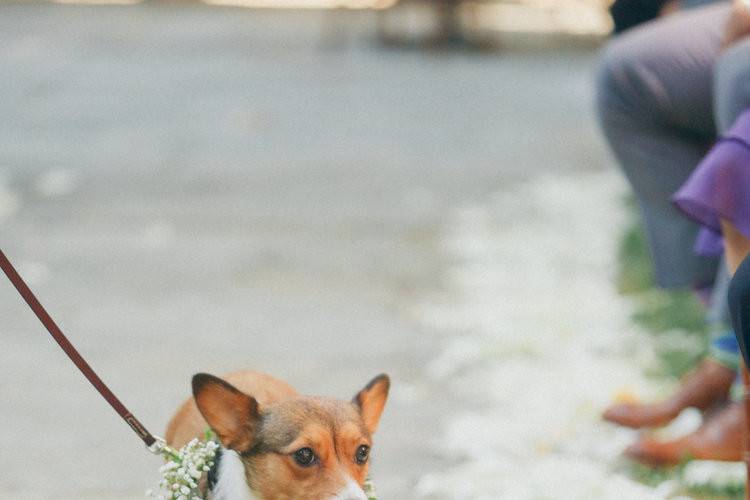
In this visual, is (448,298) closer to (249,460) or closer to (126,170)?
(126,170)

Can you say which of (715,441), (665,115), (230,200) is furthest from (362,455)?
(230,200)

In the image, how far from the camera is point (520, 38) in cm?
1206

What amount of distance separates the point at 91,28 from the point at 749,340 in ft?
A: 33.1

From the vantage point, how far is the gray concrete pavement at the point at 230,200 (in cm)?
434

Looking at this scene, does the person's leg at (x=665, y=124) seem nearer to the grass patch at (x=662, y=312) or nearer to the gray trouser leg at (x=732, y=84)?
the grass patch at (x=662, y=312)

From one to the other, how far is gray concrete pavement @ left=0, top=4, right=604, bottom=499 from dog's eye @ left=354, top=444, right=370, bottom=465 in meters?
1.13

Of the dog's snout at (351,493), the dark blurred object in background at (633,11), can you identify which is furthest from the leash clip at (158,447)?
the dark blurred object in background at (633,11)

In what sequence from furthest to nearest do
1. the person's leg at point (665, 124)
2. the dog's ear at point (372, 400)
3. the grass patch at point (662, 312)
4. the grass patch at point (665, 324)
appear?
1. the grass patch at point (662, 312)
2. the person's leg at point (665, 124)
3. the grass patch at point (665, 324)
4. the dog's ear at point (372, 400)

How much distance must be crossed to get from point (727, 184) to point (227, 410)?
165 centimetres

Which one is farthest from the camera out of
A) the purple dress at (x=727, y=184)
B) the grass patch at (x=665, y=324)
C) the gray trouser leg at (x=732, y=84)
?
the grass patch at (x=665, y=324)

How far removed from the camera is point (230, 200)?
22.4 feet

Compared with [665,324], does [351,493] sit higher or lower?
higher

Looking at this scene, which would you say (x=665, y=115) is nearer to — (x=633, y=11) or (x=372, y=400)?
(x=633, y=11)

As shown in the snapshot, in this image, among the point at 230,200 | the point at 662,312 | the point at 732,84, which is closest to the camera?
the point at 732,84
